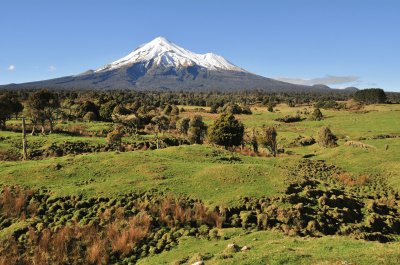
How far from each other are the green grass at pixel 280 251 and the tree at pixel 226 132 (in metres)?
31.9

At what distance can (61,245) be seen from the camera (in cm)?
1717

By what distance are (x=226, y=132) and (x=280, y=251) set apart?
3702 cm

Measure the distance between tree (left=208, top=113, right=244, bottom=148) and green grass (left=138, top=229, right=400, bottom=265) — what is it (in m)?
31.9

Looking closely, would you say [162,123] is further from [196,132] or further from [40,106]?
[40,106]

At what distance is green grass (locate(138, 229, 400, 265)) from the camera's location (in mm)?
12516

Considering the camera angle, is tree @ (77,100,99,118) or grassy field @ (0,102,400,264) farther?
tree @ (77,100,99,118)

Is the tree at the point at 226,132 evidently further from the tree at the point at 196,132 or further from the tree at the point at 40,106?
the tree at the point at 40,106

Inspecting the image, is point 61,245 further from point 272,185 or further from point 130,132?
point 130,132

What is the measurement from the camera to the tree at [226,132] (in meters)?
50.2

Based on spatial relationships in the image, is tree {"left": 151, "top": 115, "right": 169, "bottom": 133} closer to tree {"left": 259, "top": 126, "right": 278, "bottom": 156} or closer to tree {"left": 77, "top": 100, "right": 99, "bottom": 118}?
tree {"left": 77, "top": 100, "right": 99, "bottom": 118}

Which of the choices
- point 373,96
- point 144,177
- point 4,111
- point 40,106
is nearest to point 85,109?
point 40,106

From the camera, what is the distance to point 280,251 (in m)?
13.6

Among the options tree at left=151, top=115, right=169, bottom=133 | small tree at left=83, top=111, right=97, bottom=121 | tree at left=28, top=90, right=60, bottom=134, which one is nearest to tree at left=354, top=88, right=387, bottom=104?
tree at left=151, top=115, right=169, bottom=133

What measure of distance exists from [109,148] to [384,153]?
106 ft
